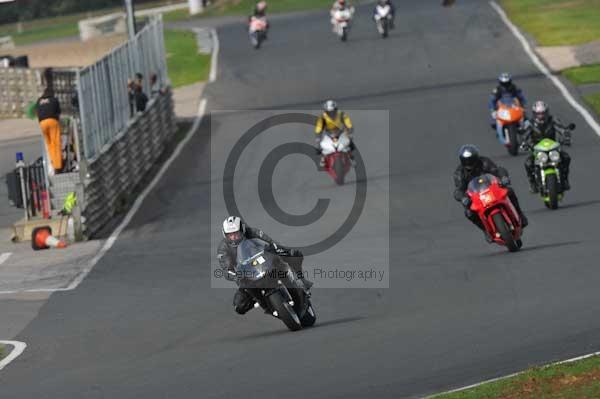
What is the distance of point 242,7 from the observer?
70312mm

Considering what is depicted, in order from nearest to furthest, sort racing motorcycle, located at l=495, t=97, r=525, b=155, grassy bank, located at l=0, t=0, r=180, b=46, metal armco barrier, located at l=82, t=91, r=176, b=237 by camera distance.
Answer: metal armco barrier, located at l=82, t=91, r=176, b=237, racing motorcycle, located at l=495, t=97, r=525, b=155, grassy bank, located at l=0, t=0, r=180, b=46

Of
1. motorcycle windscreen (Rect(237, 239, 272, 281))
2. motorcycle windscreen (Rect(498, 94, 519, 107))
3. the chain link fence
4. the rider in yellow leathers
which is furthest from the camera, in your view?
motorcycle windscreen (Rect(498, 94, 519, 107))

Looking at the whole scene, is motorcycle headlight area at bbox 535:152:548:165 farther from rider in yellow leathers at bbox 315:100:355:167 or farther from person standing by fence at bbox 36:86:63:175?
person standing by fence at bbox 36:86:63:175

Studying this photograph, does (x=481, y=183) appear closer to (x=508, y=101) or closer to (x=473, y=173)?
(x=473, y=173)

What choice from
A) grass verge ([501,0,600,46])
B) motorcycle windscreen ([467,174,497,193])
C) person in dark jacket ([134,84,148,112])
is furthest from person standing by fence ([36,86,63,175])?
grass verge ([501,0,600,46])

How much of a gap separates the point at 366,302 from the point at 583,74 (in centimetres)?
2271

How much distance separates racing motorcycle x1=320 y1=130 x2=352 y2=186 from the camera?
89.2ft

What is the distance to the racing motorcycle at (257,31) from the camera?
51500mm

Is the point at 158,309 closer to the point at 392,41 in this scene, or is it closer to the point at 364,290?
the point at 364,290

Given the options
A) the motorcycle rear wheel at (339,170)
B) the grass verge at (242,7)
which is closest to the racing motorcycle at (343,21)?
the grass verge at (242,7)

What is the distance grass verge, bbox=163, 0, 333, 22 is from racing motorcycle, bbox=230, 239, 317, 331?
50.8 metres

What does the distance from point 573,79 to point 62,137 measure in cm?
1603

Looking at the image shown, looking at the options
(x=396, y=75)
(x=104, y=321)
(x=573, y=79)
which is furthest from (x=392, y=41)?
(x=104, y=321)

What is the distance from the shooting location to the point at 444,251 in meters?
20.1
